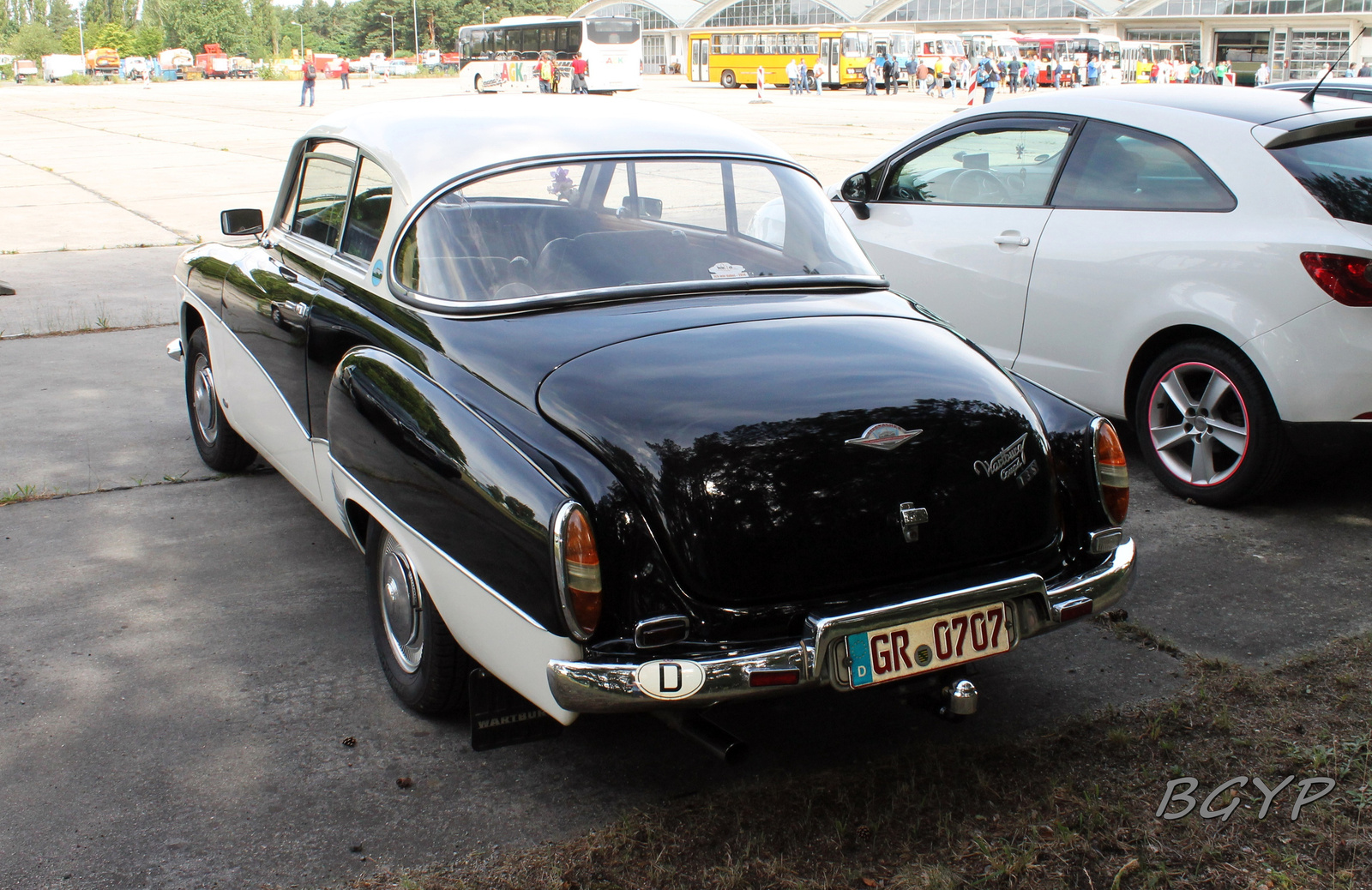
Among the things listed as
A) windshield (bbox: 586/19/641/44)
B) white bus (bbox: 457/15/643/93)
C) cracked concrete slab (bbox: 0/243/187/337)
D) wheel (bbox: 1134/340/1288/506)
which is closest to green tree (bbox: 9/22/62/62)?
white bus (bbox: 457/15/643/93)

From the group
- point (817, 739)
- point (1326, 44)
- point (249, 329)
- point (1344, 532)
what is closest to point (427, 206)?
point (249, 329)

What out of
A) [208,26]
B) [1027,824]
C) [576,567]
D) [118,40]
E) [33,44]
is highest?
[208,26]

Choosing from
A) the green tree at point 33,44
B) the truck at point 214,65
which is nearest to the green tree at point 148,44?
the green tree at point 33,44

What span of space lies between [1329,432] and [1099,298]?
1.09 m

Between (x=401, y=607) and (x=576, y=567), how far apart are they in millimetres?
1010

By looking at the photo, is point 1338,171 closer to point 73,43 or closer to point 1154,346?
point 1154,346

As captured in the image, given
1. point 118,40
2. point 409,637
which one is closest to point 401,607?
point 409,637

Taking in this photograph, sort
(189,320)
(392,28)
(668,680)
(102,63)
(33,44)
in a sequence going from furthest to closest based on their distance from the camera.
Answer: (33,44), (392,28), (102,63), (189,320), (668,680)

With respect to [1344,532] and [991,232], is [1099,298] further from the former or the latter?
[1344,532]

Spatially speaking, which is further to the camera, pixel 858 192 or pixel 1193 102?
pixel 858 192

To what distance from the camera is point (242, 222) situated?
4.83 metres

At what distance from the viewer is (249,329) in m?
4.48

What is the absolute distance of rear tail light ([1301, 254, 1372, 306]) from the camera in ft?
14.5

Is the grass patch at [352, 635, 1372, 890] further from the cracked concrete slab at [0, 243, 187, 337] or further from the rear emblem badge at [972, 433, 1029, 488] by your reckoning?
the cracked concrete slab at [0, 243, 187, 337]
